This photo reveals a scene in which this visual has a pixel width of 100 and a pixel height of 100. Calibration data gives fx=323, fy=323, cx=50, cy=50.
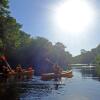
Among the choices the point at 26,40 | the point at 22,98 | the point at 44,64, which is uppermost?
the point at 26,40

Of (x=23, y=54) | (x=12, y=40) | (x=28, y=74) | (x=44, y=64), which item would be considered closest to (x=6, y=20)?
(x=12, y=40)

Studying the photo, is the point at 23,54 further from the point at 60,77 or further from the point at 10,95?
the point at 10,95

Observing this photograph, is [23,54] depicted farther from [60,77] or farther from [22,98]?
[22,98]

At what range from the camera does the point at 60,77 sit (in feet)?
220

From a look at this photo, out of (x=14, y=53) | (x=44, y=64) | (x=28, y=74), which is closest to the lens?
(x=28, y=74)

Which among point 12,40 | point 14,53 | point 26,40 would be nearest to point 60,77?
Answer: point 12,40

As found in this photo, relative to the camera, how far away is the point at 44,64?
438 feet

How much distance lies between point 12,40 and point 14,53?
129ft

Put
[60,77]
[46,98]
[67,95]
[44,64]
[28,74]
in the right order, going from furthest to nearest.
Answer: [44,64]
[28,74]
[60,77]
[67,95]
[46,98]

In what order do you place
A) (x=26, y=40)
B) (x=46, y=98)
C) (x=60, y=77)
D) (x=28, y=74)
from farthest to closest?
1. (x=26, y=40)
2. (x=28, y=74)
3. (x=60, y=77)
4. (x=46, y=98)

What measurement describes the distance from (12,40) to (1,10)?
8887 mm

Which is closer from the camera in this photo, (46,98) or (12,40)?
(46,98)

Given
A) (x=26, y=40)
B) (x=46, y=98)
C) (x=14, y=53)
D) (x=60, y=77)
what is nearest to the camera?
(x=46, y=98)

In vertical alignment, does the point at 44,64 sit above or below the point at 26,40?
below
